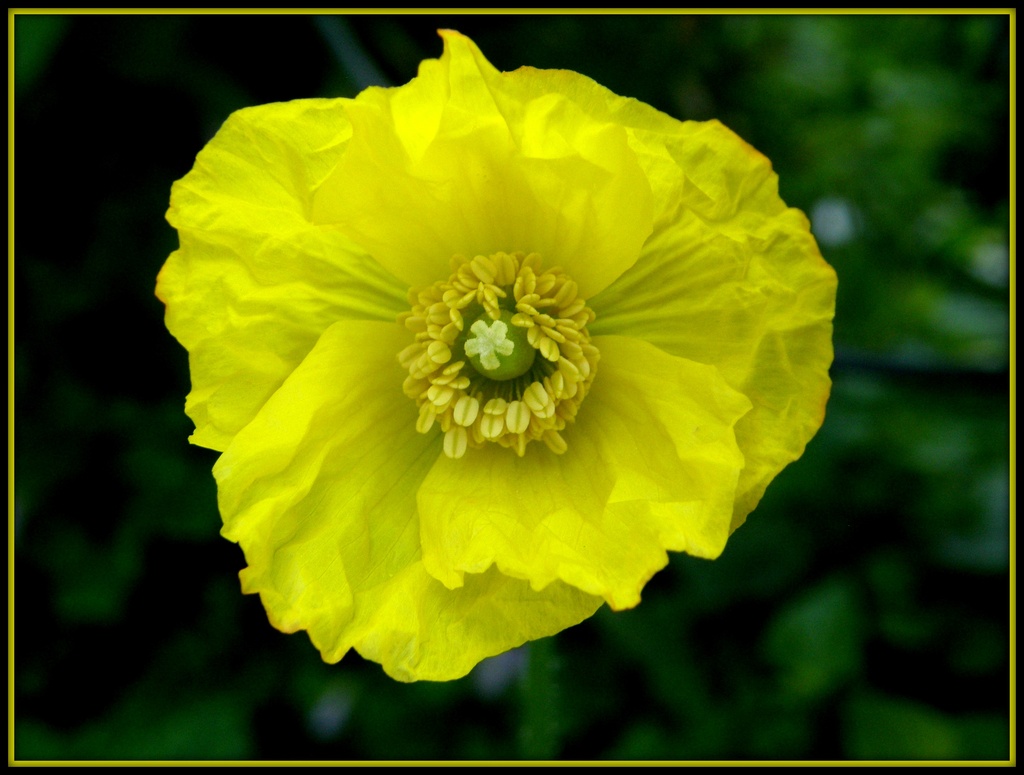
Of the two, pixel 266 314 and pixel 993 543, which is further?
pixel 993 543

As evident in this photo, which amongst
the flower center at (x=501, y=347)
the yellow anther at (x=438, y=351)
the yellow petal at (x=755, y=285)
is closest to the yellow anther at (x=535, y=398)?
the flower center at (x=501, y=347)

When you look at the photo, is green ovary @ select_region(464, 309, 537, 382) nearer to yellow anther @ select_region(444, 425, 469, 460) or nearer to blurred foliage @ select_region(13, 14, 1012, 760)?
yellow anther @ select_region(444, 425, 469, 460)

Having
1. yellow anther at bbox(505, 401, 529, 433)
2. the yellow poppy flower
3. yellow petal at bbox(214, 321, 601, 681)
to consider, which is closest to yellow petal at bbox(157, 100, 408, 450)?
the yellow poppy flower

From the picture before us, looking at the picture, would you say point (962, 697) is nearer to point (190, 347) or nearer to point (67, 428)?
point (190, 347)

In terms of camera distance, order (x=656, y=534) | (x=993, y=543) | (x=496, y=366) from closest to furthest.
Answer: (x=656, y=534)
(x=496, y=366)
(x=993, y=543)

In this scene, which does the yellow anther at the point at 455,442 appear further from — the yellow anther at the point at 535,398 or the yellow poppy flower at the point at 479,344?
the yellow anther at the point at 535,398

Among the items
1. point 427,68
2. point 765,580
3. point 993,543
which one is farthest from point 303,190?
point 993,543

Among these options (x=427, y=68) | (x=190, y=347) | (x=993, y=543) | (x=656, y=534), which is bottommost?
(x=993, y=543)
